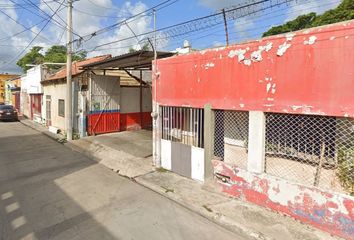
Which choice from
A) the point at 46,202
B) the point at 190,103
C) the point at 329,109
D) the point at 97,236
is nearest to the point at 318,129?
the point at 329,109

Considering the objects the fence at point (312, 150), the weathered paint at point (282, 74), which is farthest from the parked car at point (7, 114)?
the fence at point (312, 150)

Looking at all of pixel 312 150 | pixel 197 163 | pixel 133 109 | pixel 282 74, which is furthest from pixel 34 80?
pixel 312 150

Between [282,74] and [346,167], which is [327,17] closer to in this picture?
[282,74]

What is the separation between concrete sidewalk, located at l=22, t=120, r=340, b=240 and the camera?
5.21 metres

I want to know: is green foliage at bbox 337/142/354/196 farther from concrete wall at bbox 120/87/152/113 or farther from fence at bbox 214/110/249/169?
concrete wall at bbox 120/87/152/113

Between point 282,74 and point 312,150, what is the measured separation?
5.31 feet

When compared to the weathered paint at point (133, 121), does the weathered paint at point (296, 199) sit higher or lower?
lower

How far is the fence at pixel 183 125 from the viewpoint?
331 inches

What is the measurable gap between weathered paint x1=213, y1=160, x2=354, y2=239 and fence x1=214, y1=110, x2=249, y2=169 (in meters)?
0.41

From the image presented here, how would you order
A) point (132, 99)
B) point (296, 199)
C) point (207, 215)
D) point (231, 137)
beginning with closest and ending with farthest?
point (296, 199), point (207, 215), point (231, 137), point (132, 99)

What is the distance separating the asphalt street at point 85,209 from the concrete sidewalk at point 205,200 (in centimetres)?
24

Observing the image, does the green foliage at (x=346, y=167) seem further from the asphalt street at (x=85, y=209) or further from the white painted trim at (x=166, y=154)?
the white painted trim at (x=166, y=154)

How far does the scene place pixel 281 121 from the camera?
6.14 m

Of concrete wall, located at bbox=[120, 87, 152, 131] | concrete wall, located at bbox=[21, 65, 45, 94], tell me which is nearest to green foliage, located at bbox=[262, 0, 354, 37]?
concrete wall, located at bbox=[120, 87, 152, 131]
